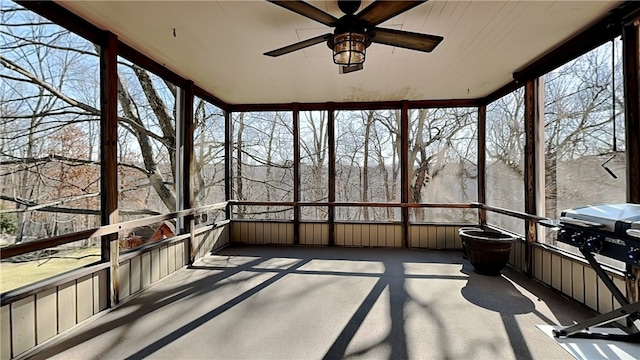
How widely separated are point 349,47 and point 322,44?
82cm

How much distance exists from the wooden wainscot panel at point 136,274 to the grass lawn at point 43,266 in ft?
1.39

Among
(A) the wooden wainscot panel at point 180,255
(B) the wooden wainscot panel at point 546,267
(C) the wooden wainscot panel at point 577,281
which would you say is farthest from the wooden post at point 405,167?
(A) the wooden wainscot panel at point 180,255

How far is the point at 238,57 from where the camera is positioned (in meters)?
3.39

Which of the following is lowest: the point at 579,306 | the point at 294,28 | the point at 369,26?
the point at 579,306

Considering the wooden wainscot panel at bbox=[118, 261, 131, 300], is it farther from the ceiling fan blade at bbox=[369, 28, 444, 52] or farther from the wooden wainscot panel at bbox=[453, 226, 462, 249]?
the wooden wainscot panel at bbox=[453, 226, 462, 249]

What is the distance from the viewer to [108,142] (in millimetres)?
2826

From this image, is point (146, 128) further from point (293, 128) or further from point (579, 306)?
point (579, 306)

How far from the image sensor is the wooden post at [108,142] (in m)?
2.82

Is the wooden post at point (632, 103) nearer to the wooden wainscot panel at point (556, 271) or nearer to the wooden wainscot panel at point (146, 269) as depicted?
the wooden wainscot panel at point (556, 271)

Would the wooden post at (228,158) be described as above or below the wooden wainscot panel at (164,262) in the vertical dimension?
above

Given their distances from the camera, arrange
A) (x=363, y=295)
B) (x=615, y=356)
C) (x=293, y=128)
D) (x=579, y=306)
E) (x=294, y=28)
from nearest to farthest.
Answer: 1. (x=615, y=356)
2. (x=294, y=28)
3. (x=579, y=306)
4. (x=363, y=295)
5. (x=293, y=128)

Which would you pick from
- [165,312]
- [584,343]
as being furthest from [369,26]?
[165,312]

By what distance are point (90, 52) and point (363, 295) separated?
12.3ft

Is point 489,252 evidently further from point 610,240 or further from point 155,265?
point 155,265
